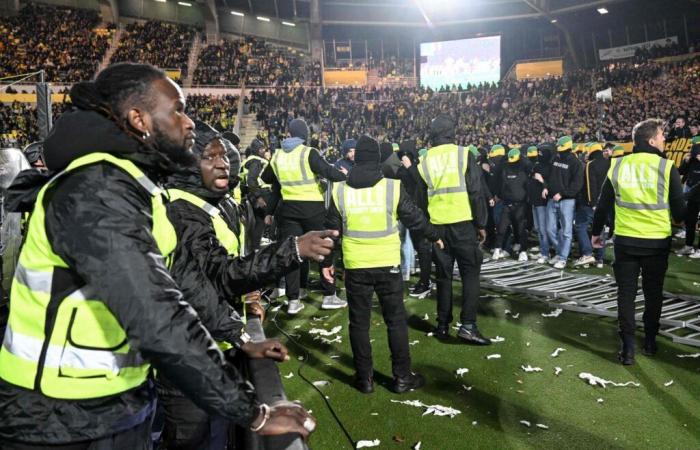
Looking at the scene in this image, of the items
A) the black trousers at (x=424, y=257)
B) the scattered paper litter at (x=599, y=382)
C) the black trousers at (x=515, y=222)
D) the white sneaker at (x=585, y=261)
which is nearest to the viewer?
the scattered paper litter at (x=599, y=382)

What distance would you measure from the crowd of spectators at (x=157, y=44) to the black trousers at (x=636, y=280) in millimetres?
30380

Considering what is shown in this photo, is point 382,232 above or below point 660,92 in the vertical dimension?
below

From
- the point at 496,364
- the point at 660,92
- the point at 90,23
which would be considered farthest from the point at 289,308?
the point at 90,23

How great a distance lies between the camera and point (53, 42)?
99.7ft

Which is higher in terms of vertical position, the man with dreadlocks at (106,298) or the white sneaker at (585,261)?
the man with dreadlocks at (106,298)

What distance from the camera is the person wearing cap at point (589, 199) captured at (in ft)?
28.0

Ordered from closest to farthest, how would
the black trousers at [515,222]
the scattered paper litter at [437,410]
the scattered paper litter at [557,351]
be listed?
the scattered paper litter at [437,410], the scattered paper litter at [557,351], the black trousers at [515,222]

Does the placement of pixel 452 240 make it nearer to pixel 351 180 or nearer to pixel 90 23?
pixel 351 180

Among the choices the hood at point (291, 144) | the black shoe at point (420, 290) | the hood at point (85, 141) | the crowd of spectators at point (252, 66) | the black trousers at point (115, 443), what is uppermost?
the crowd of spectators at point (252, 66)

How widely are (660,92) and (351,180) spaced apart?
85.0ft

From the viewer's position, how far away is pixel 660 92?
2483cm

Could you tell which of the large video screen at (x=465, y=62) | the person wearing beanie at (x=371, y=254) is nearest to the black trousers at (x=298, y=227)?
the person wearing beanie at (x=371, y=254)

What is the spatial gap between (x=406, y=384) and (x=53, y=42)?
33.8m

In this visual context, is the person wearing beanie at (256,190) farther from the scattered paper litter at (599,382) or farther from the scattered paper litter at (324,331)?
the scattered paper litter at (599,382)
